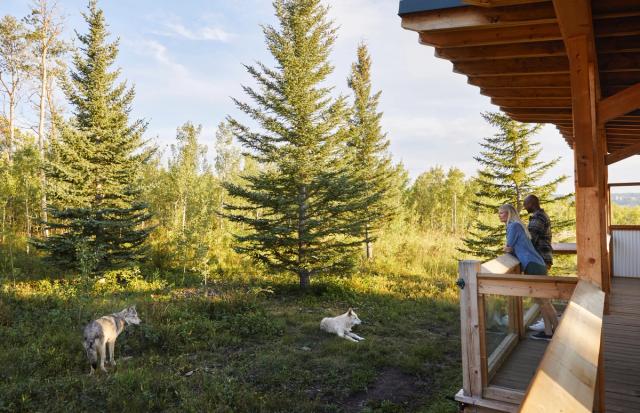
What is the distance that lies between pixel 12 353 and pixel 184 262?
28.2 ft

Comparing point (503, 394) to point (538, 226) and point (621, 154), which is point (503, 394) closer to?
point (538, 226)

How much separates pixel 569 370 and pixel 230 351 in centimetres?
707

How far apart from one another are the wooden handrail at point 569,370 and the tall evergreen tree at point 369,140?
53.9ft

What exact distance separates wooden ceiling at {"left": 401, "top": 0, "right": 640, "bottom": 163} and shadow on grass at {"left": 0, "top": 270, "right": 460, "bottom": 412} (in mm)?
4489

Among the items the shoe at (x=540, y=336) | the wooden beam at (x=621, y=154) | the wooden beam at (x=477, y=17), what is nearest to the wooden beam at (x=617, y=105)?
the wooden beam at (x=477, y=17)

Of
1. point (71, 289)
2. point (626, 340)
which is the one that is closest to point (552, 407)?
point (626, 340)

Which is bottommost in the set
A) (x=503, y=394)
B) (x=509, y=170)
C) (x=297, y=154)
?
(x=503, y=394)

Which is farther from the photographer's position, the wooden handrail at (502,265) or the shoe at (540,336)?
the shoe at (540,336)

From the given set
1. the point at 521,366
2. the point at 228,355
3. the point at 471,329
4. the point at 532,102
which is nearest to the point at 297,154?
the point at 228,355

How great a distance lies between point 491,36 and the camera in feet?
11.6

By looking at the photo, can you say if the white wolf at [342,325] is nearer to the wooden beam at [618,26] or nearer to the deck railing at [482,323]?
the deck railing at [482,323]

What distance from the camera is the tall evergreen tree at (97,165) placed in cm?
1201

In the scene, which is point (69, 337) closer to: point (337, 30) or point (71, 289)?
point (71, 289)

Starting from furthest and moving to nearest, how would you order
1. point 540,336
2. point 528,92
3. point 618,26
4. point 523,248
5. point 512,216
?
point 540,336, point 528,92, point 512,216, point 523,248, point 618,26
